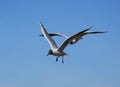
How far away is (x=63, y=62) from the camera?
2467cm

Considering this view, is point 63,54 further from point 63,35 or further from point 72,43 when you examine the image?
point 63,35

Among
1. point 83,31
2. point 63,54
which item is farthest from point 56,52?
point 83,31

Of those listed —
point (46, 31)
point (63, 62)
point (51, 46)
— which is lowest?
point (63, 62)

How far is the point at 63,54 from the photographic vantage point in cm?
2630

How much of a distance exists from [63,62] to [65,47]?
2166 mm

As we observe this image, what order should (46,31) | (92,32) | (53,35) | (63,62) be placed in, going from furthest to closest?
(53,35)
(46,31)
(92,32)
(63,62)

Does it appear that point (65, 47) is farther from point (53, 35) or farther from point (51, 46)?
point (53, 35)

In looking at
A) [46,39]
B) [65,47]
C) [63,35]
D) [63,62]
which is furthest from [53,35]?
[63,62]

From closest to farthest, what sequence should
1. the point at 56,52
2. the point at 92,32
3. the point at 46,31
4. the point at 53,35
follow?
the point at 56,52, the point at 92,32, the point at 46,31, the point at 53,35

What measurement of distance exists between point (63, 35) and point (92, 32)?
163 inches

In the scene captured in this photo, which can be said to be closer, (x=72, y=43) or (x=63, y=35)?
(x=72, y=43)

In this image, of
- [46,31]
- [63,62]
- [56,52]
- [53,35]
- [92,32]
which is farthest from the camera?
[53,35]

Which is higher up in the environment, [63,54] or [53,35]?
[53,35]

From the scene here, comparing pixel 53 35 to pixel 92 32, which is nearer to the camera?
pixel 92 32
